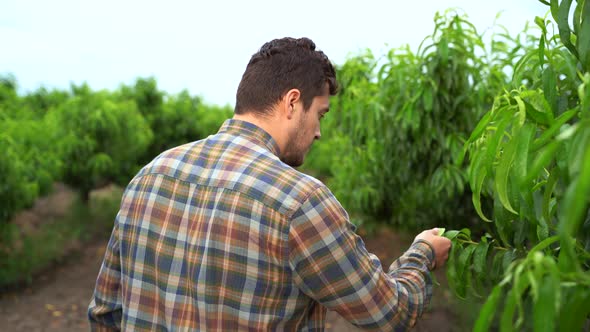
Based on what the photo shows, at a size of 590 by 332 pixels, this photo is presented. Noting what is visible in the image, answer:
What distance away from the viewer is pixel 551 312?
918 millimetres

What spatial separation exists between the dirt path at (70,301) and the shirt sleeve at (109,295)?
373 cm

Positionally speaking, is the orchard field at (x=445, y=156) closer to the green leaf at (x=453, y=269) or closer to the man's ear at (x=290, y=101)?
the green leaf at (x=453, y=269)

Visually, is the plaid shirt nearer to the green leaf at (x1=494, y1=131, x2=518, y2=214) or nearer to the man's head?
the man's head

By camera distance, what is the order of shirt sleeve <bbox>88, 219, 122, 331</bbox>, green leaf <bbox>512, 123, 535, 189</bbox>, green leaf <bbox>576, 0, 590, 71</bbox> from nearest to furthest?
green leaf <bbox>512, 123, 535, 189</bbox> < green leaf <bbox>576, 0, 590, 71</bbox> < shirt sleeve <bbox>88, 219, 122, 331</bbox>

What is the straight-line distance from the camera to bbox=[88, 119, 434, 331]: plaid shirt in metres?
1.52

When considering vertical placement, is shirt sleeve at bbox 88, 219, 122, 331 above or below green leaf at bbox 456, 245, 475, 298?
below

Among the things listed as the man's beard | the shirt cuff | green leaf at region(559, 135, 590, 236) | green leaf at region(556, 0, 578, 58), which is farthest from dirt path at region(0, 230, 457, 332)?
green leaf at region(559, 135, 590, 236)

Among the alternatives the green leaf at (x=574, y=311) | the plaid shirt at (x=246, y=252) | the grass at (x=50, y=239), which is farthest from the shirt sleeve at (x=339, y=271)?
the grass at (x=50, y=239)

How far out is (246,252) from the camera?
5.04ft

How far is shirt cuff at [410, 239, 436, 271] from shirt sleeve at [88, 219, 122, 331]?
2.87 ft

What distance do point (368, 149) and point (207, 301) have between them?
3630 mm

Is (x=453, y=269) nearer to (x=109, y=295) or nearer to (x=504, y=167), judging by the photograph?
(x=504, y=167)

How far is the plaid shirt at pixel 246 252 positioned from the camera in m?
1.52

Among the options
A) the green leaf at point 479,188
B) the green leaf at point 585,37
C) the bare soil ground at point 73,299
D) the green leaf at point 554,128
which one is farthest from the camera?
the bare soil ground at point 73,299
